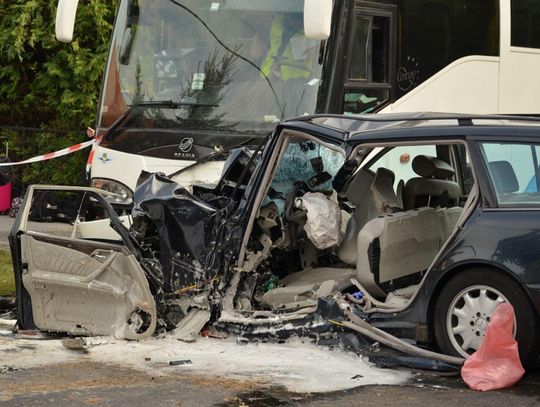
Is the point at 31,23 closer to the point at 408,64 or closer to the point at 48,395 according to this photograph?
the point at 408,64

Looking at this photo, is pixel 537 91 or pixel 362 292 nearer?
pixel 362 292

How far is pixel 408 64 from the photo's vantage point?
431 inches

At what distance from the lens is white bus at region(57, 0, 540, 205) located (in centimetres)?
1045

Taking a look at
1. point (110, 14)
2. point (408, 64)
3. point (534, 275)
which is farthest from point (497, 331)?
point (110, 14)

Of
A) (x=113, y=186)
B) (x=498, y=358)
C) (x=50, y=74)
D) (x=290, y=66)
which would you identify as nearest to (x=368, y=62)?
(x=290, y=66)

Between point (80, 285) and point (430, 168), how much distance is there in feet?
8.62

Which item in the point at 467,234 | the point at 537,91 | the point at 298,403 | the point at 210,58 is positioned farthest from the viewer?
the point at 537,91

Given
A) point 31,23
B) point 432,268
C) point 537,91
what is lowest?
point 432,268

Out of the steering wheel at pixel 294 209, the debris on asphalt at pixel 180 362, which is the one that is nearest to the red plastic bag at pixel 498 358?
the debris on asphalt at pixel 180 362

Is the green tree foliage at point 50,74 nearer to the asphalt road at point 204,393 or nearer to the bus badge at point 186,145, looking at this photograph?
the bus badge at point 186,145

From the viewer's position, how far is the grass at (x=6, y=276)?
10277 mm

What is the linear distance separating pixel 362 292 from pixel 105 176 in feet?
15.6

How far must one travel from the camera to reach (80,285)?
7.41 m

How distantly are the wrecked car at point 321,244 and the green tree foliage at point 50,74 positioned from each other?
9.32m
